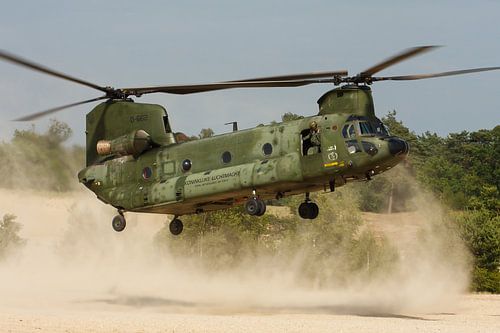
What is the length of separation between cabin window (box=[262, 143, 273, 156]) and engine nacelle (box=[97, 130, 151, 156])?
15.5ft

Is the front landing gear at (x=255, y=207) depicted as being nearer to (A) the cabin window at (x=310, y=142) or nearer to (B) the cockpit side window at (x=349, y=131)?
(A) the cabin window at (x=310, y=142)

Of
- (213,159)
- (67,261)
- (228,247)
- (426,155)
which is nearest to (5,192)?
(67,261)

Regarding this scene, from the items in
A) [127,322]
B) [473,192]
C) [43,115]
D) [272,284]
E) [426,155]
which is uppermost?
[426,155]

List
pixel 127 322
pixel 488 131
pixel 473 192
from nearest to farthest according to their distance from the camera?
pixel 127 322, pixel 473 192, pixel 488 131

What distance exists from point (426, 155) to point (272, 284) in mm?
58656

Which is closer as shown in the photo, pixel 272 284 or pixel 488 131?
pixel 272 284

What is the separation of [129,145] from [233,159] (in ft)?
13.4

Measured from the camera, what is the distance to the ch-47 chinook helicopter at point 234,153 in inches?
949

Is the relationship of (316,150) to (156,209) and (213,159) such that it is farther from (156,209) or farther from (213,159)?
(156,209)

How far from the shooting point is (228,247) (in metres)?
44.8

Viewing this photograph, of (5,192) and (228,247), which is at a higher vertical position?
(5,192)

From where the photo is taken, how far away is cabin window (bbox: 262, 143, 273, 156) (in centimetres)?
2522

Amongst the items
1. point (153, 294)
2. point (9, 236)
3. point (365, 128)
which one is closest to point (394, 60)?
point (365, 128)

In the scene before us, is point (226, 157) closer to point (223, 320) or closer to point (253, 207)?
point (253, 207)
